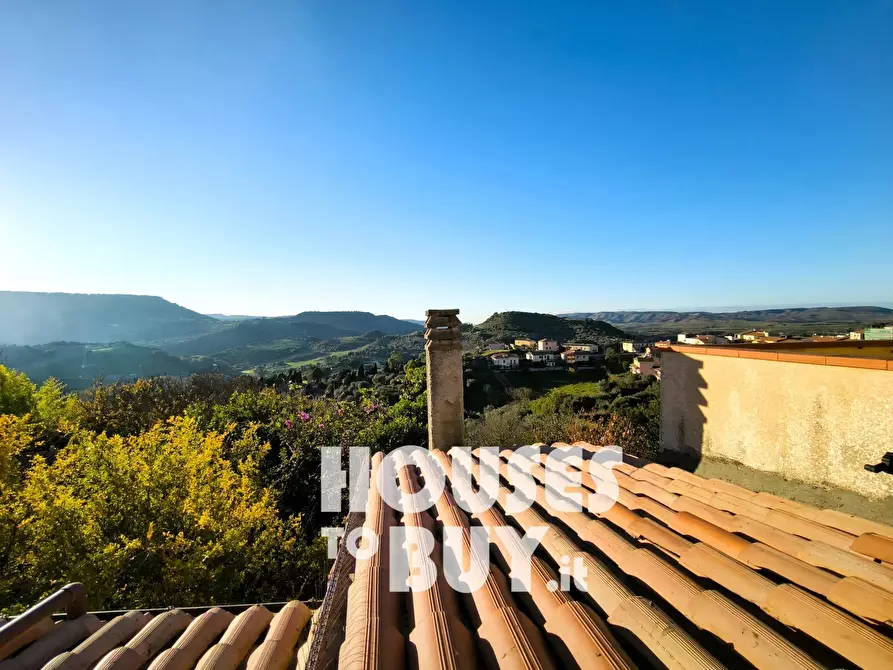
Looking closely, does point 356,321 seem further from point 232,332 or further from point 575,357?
point 575,357

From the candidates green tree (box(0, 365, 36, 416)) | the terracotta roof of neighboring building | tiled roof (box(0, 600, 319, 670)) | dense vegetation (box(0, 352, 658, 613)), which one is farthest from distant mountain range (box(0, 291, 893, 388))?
the terracotta roof of neighboring building

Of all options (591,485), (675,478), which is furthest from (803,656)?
(675,478)

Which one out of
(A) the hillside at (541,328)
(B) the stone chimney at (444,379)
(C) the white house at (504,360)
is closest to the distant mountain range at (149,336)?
(A) the hillside at (541,328)

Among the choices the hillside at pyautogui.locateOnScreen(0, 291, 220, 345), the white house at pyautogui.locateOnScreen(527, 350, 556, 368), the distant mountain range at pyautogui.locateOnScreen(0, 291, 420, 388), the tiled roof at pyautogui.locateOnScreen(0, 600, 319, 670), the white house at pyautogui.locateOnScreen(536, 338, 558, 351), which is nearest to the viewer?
the tiled roof at pyautogui.locateOnScreen(0, 600, 319, 670)

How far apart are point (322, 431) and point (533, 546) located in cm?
739

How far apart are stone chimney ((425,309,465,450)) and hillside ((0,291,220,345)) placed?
10805 centimetres

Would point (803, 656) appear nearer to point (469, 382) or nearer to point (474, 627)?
point (474, 627)

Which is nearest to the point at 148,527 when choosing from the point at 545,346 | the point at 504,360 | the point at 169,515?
the point at 169,515

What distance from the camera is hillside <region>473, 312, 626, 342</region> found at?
6444 cm

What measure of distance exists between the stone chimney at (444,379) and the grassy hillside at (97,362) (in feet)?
135

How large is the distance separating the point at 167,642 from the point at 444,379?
3.09 metres

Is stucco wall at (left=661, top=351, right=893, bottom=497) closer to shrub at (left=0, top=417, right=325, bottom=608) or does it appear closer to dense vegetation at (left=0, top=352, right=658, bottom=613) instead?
dense vegetation at (left=0, top=352, right=658, bottom=613)

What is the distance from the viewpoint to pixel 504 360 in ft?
144

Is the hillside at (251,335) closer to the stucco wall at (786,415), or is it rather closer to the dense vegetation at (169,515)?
the dense vegetation at (169,515)
